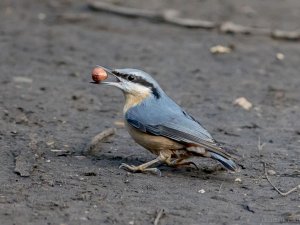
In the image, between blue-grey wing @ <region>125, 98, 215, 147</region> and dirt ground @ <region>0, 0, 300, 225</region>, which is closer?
dirt ground @ <region>0, 0, 300, 225</region>

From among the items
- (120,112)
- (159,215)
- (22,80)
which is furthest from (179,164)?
(22,80)

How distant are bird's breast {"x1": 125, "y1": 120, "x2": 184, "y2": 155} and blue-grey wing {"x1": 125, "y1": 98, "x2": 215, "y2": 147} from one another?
4cm

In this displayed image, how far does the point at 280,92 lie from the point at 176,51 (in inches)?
74.0

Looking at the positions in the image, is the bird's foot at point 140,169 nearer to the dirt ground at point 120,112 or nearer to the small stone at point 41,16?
the dirt ground at point 120,112

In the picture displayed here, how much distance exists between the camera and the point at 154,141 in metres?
6.63

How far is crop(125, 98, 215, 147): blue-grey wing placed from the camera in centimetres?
649

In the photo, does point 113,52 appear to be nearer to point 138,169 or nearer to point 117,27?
point 117,27

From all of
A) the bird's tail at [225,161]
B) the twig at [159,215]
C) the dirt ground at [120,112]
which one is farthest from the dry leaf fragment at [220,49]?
the twig at [159,215]

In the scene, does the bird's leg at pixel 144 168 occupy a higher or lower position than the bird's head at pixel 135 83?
lower

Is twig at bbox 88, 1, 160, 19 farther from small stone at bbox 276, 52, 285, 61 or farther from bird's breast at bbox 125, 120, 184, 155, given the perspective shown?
bird's breast at bbox 125, 120, 184, 155

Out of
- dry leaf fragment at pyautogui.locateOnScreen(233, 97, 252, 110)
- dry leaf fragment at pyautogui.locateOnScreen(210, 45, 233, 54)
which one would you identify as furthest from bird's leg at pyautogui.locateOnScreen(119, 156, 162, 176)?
dry leaf fragment at pyautogui.locateOnScreen(210, 45, 233, 54)

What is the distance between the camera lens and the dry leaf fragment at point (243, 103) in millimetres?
8969

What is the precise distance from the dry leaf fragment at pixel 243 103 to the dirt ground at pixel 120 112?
0.08 m

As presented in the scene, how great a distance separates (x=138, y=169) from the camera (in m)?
6.62
